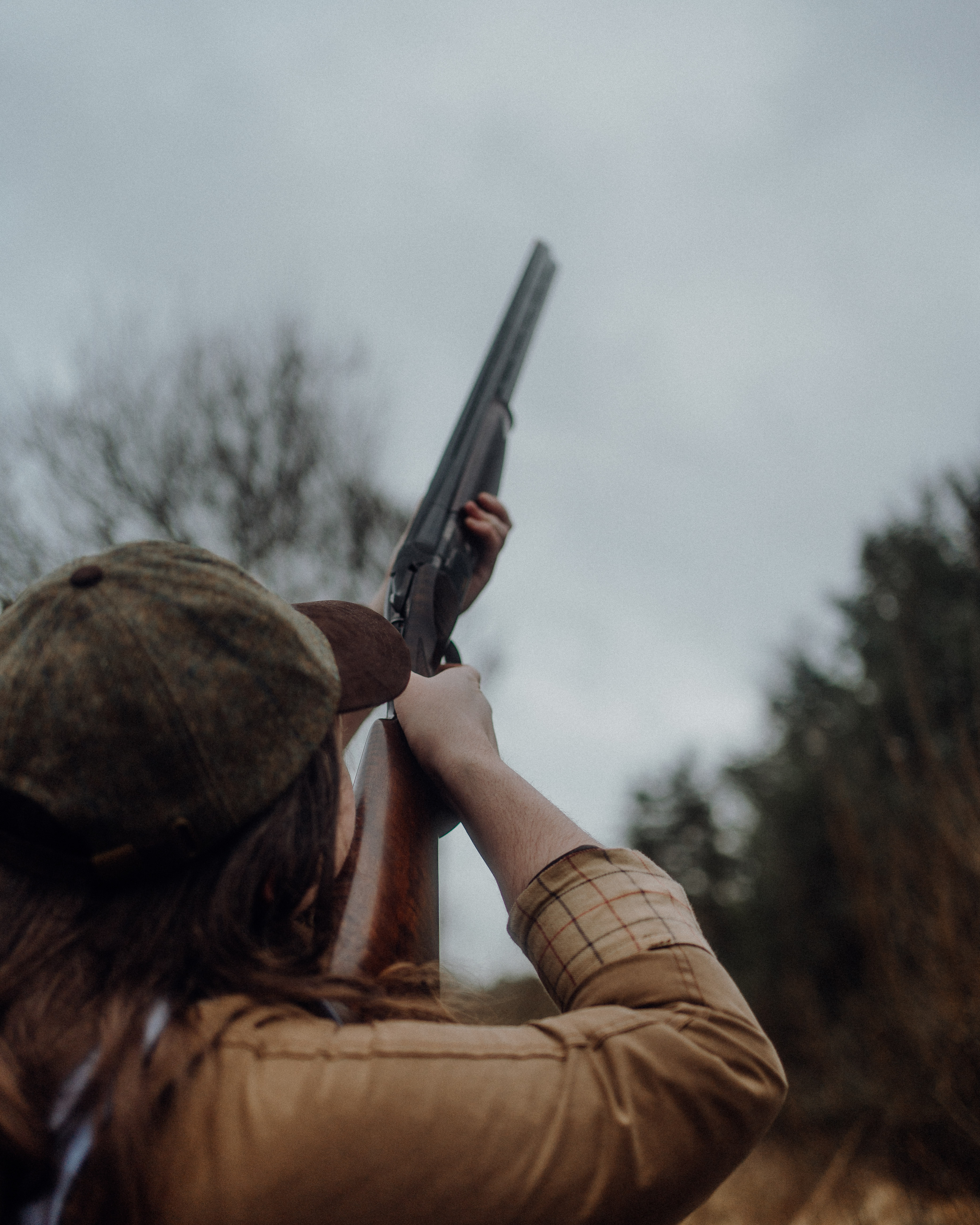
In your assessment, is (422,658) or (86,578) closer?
(86,578)

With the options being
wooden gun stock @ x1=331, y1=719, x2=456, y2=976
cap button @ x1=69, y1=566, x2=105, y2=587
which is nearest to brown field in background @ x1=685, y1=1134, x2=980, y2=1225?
wooden gun stock @ x1=331, y1=719, x2=456, y2=976

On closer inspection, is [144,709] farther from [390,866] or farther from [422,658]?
[422,658]

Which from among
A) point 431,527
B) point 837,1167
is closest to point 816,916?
point 837,1167

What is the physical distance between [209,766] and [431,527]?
4.76 ft

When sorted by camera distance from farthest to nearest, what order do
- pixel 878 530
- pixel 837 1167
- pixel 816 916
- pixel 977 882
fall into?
pixel 878 530 < pixel 816 916 < pixel 837 1167 < pixel 977 882

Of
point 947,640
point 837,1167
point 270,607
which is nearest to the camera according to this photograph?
point 270,607

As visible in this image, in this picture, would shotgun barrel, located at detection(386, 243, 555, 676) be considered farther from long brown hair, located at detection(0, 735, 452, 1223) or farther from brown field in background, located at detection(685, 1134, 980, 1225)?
brown field in background, located at detection(685, 1134, 980, 1225)

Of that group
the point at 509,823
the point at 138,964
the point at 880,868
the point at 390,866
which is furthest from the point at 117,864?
the point at 880,868

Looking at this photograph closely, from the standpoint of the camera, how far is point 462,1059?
89 cm

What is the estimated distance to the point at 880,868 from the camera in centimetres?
1191

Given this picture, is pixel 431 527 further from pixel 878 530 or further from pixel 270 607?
pixel 878 530

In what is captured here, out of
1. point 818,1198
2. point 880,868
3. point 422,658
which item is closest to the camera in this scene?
point 422,658

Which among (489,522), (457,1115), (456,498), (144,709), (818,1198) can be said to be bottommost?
(818,1198)

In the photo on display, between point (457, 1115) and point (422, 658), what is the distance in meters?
1.16
